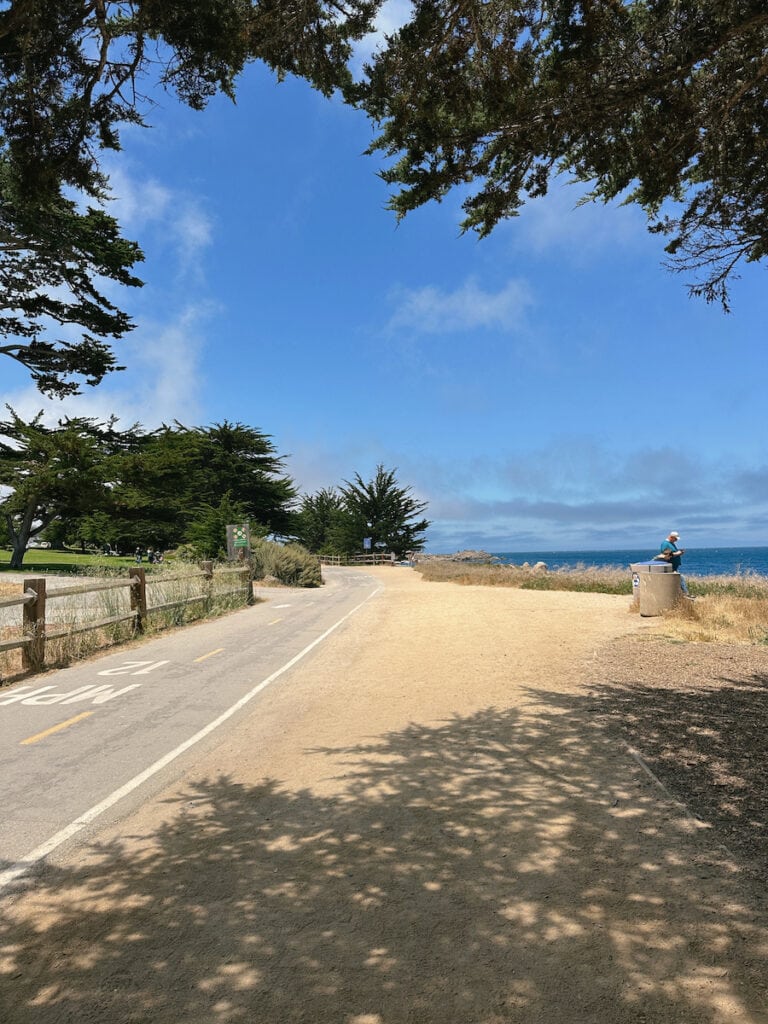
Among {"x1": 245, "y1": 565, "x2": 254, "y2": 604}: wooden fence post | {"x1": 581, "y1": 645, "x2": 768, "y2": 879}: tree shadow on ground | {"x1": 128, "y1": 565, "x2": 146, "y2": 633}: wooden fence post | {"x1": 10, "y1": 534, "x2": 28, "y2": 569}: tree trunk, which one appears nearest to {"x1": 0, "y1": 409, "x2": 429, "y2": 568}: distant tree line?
{"x1": 10, "y1": 534, "x2": 28, "y2": 569}: tree trunk

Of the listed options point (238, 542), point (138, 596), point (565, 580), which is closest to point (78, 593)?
point (138, 596)

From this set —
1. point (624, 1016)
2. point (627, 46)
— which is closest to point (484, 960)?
point (624, 1016)

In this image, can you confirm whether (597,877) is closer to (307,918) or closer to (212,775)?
(307,918)

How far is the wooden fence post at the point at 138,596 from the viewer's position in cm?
1444

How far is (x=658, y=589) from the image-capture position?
→ 52.3 feet

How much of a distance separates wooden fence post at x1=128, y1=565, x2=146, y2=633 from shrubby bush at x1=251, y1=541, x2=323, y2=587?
1941 cm

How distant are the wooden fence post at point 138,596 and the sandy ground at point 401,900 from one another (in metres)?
8.92

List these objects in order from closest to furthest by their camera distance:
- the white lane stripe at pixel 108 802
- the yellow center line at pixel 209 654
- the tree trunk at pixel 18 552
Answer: the white lane stripe at pixel 108 802, the yellow center line at pixel 209 654, the tree trunk at pixel 18 552

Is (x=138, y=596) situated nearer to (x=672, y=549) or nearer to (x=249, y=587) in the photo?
(x=249, y=587)

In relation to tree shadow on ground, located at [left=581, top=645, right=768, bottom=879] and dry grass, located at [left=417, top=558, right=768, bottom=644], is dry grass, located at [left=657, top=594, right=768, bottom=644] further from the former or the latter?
tree shadow on ground, located at [left=581, top=645, right=768, bottom=879]

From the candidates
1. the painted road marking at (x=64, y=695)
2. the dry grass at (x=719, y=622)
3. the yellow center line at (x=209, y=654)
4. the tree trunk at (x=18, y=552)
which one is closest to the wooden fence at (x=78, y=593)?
the painted road marking at (x=64, y=695)

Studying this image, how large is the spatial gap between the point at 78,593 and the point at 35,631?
190 cm

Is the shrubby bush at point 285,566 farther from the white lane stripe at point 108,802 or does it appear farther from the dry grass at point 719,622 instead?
the white lane stripe at point 108,802

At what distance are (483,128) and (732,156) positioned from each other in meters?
2.88
